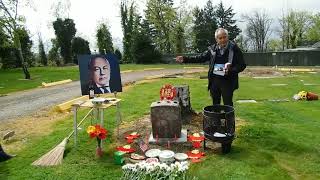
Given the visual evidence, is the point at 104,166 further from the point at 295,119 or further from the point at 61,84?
the point at 61,84

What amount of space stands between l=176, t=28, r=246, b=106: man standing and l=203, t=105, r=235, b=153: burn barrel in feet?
2.49

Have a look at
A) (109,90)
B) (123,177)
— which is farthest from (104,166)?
(109,90)

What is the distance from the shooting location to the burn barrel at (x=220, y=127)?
6809mm

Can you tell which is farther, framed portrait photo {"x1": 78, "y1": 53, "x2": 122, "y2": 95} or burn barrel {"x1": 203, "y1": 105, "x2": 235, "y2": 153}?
framed portrait photo {"x1": 78, "y1": 53, "x2": 122, "y2": 95}

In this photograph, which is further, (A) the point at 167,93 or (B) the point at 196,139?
(A) the point at 167,93

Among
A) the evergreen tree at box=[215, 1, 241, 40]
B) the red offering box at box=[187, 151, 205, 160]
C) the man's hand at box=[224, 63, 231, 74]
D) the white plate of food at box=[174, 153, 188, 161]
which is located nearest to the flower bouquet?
the white plate of food at box=[174, 153, 188, 161]

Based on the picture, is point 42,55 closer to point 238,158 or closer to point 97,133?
point 97,133

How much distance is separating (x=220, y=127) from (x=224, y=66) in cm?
132

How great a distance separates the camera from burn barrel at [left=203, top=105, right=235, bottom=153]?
268 inches

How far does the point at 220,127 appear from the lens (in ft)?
22.5

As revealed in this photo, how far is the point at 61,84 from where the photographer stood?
24.3m

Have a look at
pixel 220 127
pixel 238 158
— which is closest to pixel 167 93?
pixel 220 127

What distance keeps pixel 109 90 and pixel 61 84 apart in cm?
1609

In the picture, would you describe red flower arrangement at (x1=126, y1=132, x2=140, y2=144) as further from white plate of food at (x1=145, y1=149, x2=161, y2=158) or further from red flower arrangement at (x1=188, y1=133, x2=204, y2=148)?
red flower arrangement at (x1=188, y1=133, x2=204, y2=148)
